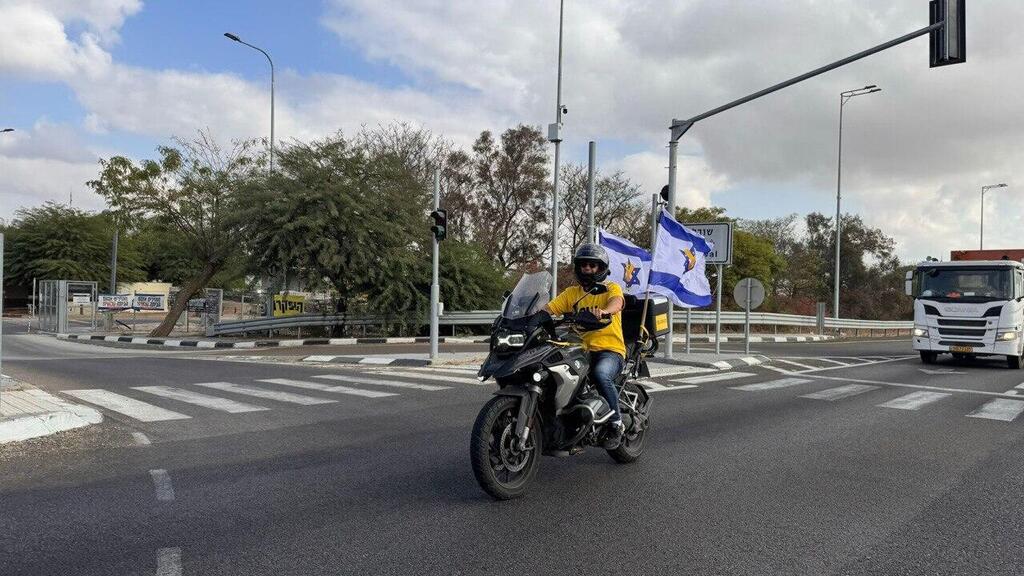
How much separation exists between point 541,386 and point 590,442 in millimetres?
864

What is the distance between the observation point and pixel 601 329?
18.1 ft

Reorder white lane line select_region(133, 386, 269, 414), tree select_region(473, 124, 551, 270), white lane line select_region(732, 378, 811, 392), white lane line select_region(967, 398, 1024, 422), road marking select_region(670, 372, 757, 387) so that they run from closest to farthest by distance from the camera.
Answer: white lane line select_region(133, 386, 269, 414) < white lane line select_region(967, 398, 1024, 422) < white lane line select_region(732, 378, 811, 392) < road marking select_region(670, 372, 757, 387) < tree select_region(473, 124, 551, 270)

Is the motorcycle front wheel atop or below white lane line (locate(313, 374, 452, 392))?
atop

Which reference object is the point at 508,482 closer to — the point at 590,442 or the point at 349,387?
the point at 590,442

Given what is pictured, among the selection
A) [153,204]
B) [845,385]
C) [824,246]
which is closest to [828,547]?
[845,385]

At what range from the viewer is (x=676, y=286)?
1198cm

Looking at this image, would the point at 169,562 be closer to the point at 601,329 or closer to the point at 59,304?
the point at 601,329

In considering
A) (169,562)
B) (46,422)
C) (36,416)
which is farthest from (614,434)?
(36,416)

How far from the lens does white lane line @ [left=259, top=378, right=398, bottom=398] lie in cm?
1052

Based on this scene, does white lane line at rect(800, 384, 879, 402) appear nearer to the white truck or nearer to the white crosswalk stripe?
the white crosswalk stripe

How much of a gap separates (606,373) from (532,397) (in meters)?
0.86

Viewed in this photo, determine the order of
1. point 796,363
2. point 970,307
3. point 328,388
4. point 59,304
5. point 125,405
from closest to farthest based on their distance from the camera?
point 125,405 < point 328,388 < point 970,307 < point 796,363 < point 59,304

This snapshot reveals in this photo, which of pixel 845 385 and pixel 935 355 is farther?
pixel 935 355

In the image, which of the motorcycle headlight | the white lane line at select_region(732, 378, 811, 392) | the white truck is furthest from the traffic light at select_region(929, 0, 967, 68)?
the motorcycle headlight
